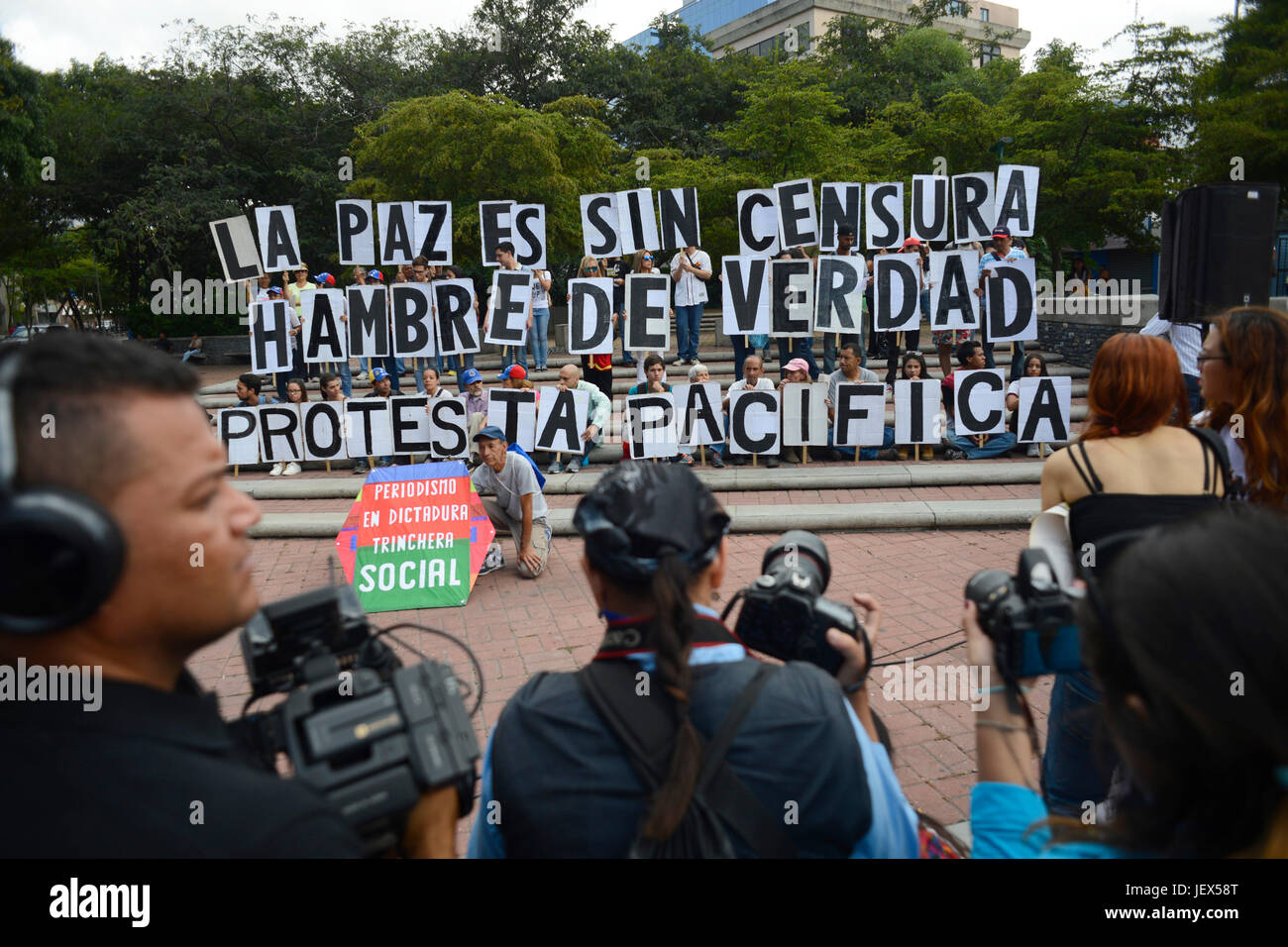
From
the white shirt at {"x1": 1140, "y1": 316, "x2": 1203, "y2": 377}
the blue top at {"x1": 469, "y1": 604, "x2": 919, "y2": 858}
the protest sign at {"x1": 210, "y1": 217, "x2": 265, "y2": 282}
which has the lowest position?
the blue top at {"x1": 469, "y1": 604, "x2": 919, "y2": 858}

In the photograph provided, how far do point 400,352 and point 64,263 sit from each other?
2655 cm

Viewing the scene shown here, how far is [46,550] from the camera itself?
41.0 inches

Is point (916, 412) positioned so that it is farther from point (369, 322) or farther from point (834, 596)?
point (369, 322)

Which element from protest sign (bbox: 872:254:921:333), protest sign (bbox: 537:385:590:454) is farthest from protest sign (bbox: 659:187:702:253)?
protest sign (bbox: 537:385:590:454)

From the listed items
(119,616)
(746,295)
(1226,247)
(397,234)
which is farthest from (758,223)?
(119,616)

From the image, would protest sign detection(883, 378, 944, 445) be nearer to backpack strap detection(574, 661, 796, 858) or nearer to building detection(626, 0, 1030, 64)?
backpack strap detection(574, 661, 796, 858)

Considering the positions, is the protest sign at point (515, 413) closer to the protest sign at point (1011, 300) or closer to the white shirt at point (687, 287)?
the white shirt at point (687, 287)

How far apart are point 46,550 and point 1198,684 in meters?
1.48

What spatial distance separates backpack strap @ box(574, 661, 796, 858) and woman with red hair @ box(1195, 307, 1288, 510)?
2312 millimetres

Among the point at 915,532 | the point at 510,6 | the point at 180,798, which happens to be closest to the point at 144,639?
the point at 180,798

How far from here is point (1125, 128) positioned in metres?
19.0

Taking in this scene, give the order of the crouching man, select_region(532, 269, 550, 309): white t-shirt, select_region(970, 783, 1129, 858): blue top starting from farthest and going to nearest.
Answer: select_region(532, 269, 550, 309): white t-shirt → the crouching man → select_region(970, 783, 1129, 858): blue top

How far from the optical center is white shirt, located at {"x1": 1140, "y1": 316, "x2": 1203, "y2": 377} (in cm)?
716
